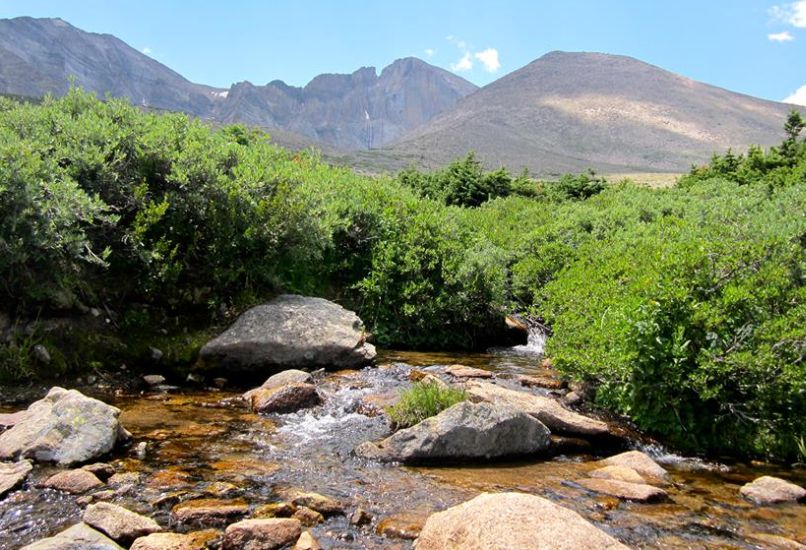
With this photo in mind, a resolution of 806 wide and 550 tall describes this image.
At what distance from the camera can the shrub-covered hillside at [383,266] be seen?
400 inches

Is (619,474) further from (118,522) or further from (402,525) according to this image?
(118,522)

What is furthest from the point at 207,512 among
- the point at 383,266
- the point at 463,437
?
the point at 383,266

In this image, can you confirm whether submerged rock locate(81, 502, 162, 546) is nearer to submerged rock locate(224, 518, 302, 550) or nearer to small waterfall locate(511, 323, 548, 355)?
submerged rock locate(224, 518, 302, 550)

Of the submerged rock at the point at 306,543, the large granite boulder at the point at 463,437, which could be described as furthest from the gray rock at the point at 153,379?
the submerged rock at the point at 306,543

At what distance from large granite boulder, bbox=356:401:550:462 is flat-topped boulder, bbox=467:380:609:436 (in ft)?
2.30

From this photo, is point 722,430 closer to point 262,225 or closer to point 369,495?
point 369,495

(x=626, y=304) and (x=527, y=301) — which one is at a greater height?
(x=626, y=304)

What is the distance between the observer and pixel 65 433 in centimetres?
801

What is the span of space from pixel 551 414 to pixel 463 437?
87.0 inches

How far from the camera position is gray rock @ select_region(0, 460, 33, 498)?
22.7ft

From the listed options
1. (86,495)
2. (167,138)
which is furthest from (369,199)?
(86,495)

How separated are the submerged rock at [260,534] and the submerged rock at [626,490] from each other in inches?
159

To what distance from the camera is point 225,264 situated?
1452cm

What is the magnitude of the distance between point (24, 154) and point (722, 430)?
43.7 feet
